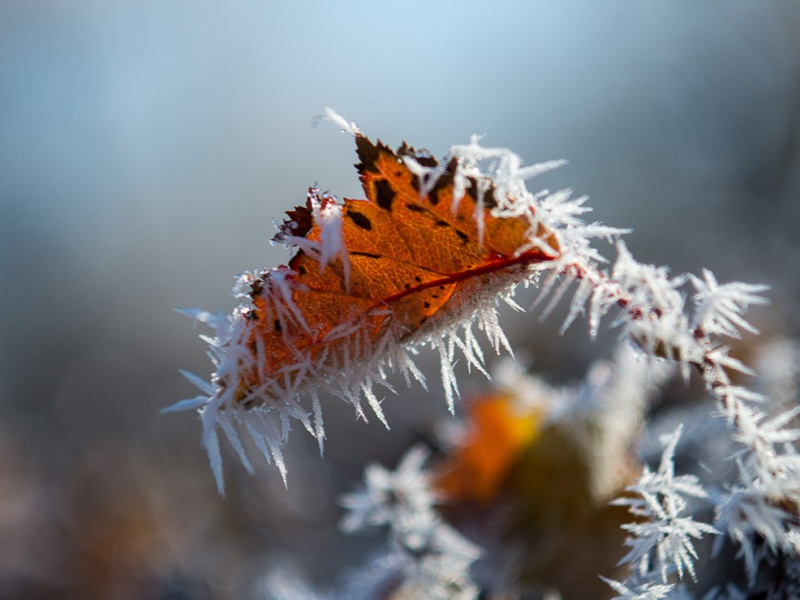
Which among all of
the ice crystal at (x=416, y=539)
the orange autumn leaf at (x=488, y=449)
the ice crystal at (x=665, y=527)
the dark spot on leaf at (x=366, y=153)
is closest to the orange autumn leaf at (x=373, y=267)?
the dark spot on leaf at (x=366, y=153)

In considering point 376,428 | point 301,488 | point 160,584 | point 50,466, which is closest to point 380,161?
point 160,584

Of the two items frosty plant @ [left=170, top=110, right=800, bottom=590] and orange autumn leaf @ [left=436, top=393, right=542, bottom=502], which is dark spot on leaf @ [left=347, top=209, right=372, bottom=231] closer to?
frosty plant @ [left=170, top=110, right=800, bottom=590]

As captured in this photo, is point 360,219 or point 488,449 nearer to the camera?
point 360,219

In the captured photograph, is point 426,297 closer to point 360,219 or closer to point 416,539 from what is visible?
point 360,219

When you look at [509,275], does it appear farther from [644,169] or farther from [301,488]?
[644,169]

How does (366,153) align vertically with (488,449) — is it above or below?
above

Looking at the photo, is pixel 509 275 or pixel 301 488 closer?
pixel 509 275

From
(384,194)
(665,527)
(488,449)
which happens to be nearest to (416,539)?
(488,449)

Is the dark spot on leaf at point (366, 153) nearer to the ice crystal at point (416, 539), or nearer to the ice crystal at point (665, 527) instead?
the ice crystal at point (665, 527)
